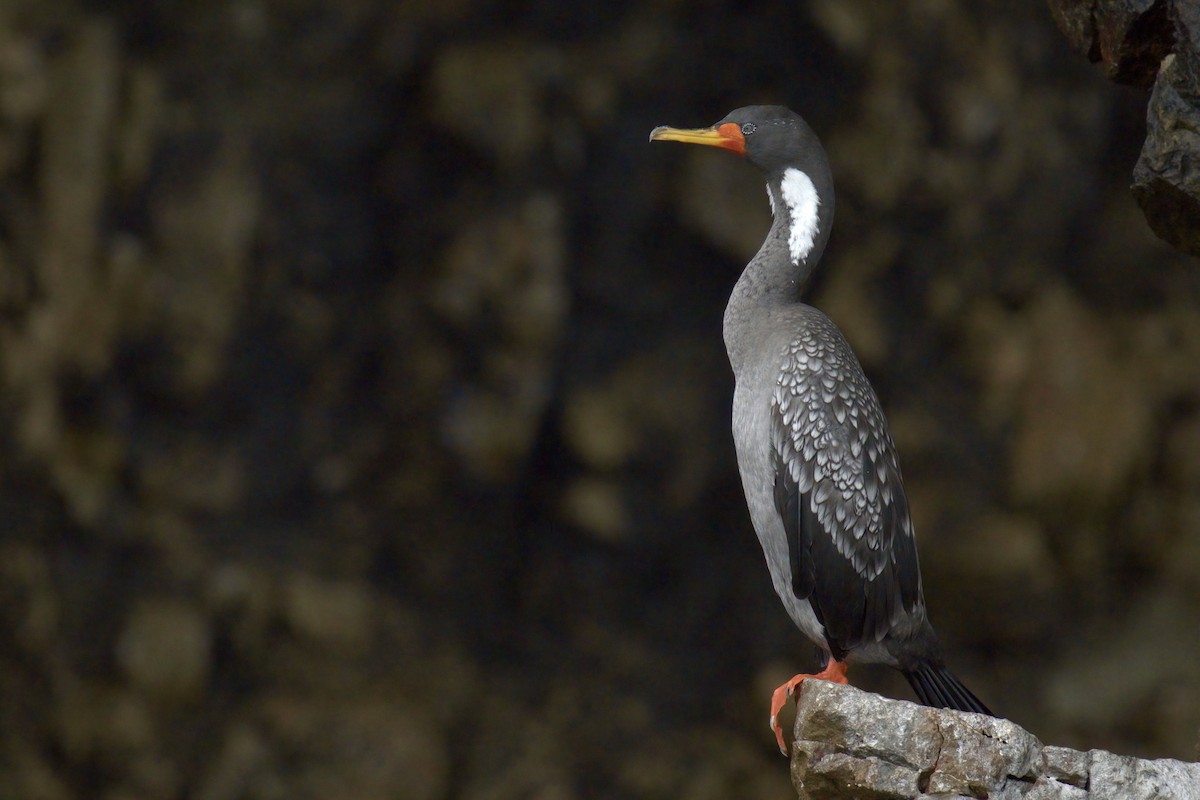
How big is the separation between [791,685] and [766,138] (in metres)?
1.44

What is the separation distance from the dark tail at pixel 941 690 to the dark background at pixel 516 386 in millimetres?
2683

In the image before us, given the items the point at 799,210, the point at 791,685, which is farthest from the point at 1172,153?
the point at 791,685

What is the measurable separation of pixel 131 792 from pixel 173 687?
1.54 ft

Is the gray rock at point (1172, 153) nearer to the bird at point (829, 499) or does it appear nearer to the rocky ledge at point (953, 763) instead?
the bird at point (829, 499)

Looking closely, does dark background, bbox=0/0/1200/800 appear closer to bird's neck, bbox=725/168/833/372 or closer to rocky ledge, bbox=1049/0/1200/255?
bird's neck, bbox=725/168/833/372

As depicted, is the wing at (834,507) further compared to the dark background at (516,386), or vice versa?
the dark background at (516,386)

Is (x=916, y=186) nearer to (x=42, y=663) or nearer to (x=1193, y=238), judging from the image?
(x=1193, y=238)

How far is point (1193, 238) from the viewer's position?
3.43m

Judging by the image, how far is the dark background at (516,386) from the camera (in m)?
5.62

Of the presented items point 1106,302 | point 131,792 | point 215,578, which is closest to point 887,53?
point 1106,302

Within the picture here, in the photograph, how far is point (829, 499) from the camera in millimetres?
3383

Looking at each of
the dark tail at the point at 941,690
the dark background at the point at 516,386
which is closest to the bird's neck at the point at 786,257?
the dark tail at the point at 941,690

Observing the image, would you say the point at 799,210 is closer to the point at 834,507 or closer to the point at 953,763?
the point at 834,507

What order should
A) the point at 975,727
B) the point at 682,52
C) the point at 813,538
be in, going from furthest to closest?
the point at 682,52 < the point at 813,538 < the point at 975,727
